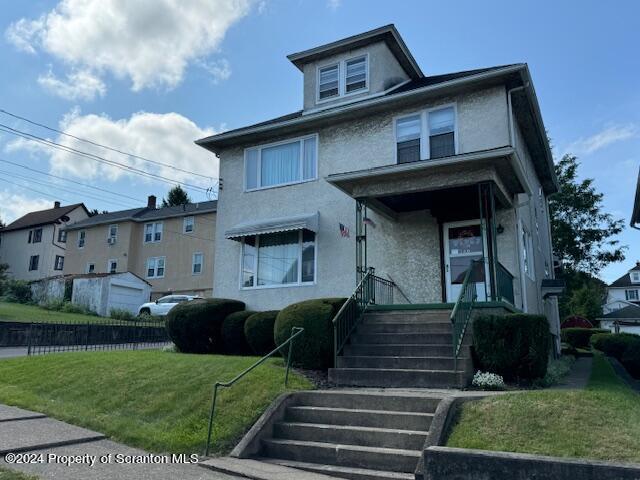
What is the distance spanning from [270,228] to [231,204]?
2.46m

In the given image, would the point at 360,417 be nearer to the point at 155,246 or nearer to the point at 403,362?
the point at 403,362

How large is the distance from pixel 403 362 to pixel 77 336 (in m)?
13.4

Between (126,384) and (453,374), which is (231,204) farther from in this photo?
(453,374)

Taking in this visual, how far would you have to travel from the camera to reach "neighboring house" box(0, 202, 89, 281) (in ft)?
157

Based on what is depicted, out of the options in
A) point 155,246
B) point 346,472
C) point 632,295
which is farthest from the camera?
point 632,295

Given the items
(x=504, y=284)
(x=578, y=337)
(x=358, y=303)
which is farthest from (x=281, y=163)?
(x=578, y=337)

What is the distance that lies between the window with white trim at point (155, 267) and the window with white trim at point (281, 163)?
80.4 ft

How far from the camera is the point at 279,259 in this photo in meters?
15.2

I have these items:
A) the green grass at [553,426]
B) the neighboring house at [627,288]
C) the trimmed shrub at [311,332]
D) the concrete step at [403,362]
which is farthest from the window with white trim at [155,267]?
the neighboring house at [627,288]

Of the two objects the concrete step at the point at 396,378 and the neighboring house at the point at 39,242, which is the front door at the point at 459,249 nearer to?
the concrete step at the point at 396,378

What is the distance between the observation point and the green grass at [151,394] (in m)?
7.14

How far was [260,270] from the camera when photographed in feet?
50.7

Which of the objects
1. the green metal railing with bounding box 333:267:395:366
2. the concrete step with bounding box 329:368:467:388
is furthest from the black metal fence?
the concrete step with bounding box 329:368:467:388

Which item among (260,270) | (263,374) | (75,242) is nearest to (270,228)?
(260,270)
